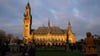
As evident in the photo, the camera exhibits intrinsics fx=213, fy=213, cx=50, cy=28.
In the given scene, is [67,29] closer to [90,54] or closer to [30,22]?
[30,22]

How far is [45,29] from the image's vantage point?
561 ft

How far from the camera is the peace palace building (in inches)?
6526

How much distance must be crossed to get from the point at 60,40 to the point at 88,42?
158 metres

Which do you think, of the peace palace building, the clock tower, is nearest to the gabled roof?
the peace palace building

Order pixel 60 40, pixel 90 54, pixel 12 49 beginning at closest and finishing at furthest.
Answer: pixel 90 54
pixel 12 49
pixel 60 40

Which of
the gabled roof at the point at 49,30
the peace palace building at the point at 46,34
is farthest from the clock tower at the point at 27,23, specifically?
the gabled roof at the point at 49,30

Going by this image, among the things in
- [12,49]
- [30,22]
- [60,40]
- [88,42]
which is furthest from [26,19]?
[88,42]

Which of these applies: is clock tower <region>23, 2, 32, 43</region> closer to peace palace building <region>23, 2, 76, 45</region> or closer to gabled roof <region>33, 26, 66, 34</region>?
peace palace building <region>23, 2, 76, 45</region>

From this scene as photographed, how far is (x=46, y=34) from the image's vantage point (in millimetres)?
168625

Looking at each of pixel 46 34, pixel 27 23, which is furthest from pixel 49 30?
pixel 27 23

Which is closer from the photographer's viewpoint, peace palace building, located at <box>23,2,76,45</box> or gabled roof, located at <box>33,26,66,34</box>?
peace palace building, located at <box>23,2,76,45</box>

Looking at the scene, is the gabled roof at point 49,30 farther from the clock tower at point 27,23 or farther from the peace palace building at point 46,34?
the clock tower at point 27,23

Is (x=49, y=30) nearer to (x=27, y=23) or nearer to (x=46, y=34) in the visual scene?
(x=46, y=34)

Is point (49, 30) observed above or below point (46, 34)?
above
